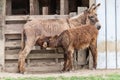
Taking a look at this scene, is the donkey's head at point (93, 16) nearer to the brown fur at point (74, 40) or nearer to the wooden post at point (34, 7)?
the brown fur at point (74, 40)

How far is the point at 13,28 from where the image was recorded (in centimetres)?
1069

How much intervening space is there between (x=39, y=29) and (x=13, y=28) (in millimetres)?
812

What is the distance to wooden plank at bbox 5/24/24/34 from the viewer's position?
10672 mm

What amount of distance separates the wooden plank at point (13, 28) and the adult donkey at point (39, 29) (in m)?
0.42

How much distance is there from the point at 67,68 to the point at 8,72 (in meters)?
1.47

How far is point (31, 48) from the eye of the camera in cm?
1032

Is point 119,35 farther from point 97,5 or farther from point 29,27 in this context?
point 29,27

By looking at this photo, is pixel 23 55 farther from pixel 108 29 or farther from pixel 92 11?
pixel 108 29

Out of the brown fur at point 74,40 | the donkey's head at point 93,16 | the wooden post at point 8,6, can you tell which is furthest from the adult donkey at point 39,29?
the wooden post at point 8,6

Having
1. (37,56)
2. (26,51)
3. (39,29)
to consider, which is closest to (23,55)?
(26,51)

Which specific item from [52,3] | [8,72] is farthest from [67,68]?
[52,3]

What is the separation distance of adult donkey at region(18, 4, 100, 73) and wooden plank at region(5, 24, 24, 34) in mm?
417

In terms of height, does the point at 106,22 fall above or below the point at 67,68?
above

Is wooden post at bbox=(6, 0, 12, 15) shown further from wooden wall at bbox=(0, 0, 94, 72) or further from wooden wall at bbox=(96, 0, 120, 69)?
wooden wall at bbox=(96, 0, 120, 69)
